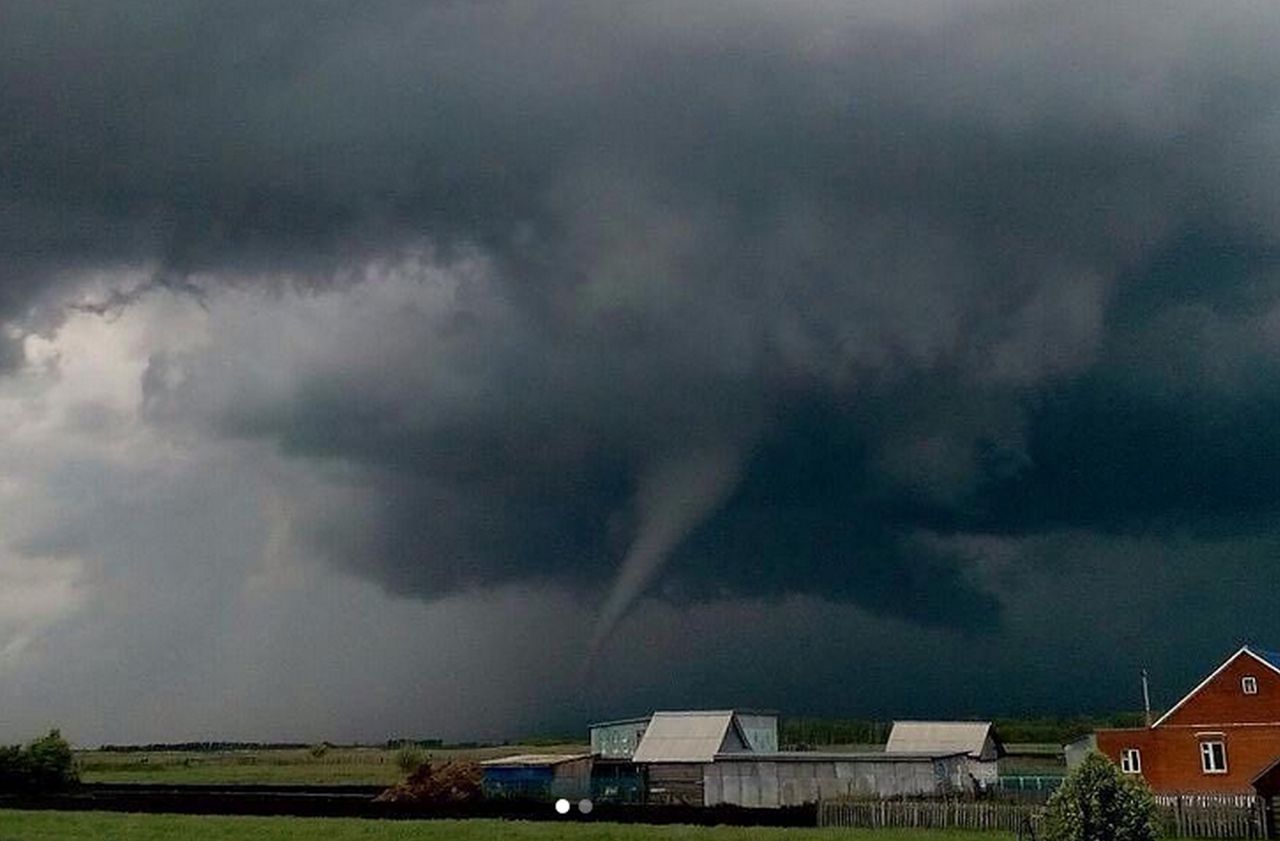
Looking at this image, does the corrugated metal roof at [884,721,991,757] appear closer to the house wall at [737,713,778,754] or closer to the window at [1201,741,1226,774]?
the house wall at [737,713,778,754]

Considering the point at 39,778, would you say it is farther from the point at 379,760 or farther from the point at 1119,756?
the point at 1119,756

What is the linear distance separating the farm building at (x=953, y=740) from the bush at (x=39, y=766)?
59614 mm

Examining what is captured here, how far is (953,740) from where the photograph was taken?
3656 inches

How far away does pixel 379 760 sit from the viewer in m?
157

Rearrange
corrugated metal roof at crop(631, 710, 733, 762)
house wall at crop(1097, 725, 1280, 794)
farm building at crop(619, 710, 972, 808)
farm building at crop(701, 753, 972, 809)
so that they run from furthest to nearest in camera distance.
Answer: corrugated metal roof at crop(631, 710, 733, 762), farm building at crop(619, 710, 972, 808), farm building at crop(701, 753, 972, 809), house wall at crop(1097, 725, 1280, 794)

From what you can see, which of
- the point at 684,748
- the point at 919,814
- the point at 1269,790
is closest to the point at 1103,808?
the point at 1269,790

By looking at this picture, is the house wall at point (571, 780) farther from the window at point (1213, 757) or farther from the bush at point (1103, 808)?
the bush at point (1103, 808)

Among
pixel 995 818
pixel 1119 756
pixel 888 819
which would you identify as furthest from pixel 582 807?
pixel 1119 756

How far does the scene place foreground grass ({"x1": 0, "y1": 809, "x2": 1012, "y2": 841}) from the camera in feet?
162

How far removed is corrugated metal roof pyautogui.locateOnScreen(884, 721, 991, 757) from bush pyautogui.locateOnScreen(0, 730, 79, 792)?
59452 millimetres

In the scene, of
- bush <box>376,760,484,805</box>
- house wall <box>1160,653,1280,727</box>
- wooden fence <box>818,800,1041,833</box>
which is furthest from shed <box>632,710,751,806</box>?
house wall <box>1160,653,1280,727</box>

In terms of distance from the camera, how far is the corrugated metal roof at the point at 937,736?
91.9m

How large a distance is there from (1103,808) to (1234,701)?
4278cm

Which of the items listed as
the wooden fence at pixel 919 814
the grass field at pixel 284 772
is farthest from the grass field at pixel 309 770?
the wooden fence at pixel 919 814
